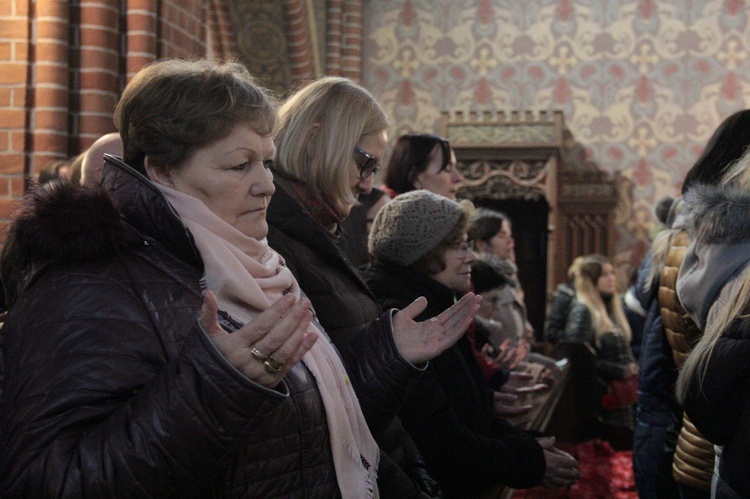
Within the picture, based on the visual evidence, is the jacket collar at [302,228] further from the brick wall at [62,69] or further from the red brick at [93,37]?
the red brick at [93,37]

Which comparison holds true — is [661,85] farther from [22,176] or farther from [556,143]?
[22,176]

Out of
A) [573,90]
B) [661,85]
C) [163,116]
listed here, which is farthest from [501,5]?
[163,116]

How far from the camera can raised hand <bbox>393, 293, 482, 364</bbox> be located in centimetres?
165

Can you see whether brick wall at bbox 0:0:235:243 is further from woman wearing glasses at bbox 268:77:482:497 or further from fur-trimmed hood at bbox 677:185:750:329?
fur-trimmed hood at bbox 677:185:750:329

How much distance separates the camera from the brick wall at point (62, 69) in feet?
10.4

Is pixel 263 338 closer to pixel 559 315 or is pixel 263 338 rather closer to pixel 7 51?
pixel 7 51

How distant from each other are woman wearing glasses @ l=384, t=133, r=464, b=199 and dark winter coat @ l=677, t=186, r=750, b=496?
4.27 feet

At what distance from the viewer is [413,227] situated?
2367mm

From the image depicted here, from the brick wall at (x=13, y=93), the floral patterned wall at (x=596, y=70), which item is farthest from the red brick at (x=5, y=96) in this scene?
the floral patterned wall at (x=596, y=70)

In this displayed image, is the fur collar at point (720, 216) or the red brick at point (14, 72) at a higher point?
the red brick at point (14, 72)

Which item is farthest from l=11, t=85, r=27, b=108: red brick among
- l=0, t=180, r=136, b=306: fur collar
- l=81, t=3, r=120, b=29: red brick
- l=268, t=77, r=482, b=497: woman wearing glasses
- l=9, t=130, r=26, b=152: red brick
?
l=0, t=180, r=136, b=306: fur collar

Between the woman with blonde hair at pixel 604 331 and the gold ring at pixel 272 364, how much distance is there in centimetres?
478

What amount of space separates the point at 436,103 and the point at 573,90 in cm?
145

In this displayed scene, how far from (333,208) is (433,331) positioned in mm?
487
